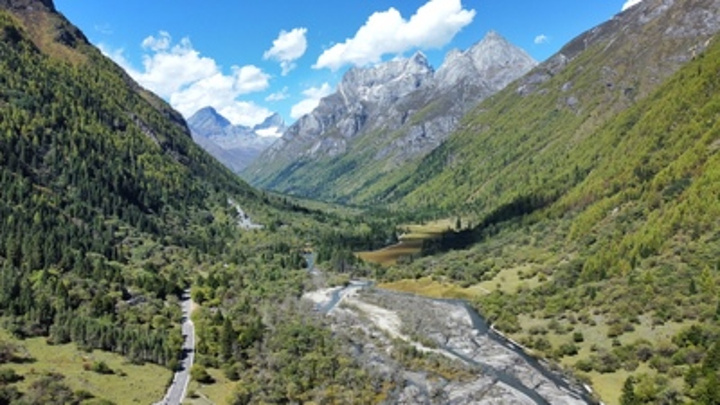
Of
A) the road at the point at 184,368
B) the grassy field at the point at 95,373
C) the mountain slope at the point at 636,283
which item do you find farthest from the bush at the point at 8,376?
the mountain slope at the point at 636,283

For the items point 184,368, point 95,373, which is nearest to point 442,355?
point 184,368

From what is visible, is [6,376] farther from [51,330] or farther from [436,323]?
[436,323]

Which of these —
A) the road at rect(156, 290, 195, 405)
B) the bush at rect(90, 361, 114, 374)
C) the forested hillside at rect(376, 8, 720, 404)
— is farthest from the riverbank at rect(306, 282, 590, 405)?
the bush at rect(90, 361, 114, 374)

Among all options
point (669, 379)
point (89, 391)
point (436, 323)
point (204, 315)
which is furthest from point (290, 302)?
point (669, 379)

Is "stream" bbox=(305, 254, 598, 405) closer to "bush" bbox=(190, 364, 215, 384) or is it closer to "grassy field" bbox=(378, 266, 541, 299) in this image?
"grassy field" bbox=(378, 266, 541, 299)

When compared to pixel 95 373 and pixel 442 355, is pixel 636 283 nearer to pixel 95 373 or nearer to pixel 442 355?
pixel 442 355

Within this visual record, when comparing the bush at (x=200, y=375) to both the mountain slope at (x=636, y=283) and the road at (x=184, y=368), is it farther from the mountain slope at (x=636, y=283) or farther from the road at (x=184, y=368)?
the mountain slope at (x=636, y=283)
